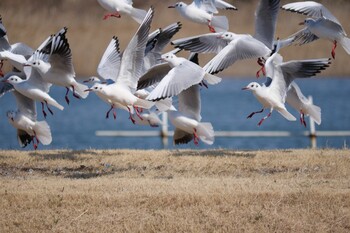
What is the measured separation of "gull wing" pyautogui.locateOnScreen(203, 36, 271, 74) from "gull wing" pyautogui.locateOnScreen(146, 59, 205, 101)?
43 centimetres

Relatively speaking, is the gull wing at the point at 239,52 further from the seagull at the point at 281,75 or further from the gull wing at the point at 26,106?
the gull wing at the point at 26,106

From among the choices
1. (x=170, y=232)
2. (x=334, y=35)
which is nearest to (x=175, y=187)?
(x=170, y=232)

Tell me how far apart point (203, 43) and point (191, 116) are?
3.75ft

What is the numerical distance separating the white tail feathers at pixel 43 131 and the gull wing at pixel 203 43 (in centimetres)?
185

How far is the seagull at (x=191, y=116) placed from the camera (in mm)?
10086

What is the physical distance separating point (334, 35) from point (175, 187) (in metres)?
3.53

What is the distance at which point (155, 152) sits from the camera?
410 inches

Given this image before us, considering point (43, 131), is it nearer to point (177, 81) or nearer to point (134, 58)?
point (134, 58)

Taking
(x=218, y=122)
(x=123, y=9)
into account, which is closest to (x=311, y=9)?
(x=123, y=9)

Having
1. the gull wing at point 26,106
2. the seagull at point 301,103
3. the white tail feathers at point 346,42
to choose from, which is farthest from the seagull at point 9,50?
the white tail feathers at point 346,42

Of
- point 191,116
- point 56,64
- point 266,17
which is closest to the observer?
point 56,64

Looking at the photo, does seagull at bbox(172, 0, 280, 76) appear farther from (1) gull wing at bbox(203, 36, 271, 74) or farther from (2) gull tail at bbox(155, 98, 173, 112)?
(2) gull tail at bbox(155, 98, 173, 112)

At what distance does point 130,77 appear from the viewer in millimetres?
9633

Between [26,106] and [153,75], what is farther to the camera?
[26,106]
